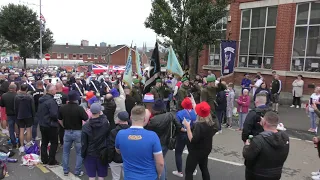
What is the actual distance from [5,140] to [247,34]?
14749mm

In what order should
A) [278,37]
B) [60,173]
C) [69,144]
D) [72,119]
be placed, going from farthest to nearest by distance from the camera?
[278,37] → [60,173] → [69,144] → [72,119]

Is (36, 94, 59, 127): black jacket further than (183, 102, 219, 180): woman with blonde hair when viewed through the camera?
Yes

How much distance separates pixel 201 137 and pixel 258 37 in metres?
14.0

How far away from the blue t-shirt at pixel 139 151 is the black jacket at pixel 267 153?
1176 mm

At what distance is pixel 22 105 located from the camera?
680 centimetres

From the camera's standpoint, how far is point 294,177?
575cm

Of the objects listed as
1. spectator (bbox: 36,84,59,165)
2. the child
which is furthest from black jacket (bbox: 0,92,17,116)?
the child

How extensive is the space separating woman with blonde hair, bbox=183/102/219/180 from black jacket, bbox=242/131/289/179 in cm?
100

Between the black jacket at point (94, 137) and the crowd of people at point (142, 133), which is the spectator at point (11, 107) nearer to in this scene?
the crowd of people at point (142, 133)

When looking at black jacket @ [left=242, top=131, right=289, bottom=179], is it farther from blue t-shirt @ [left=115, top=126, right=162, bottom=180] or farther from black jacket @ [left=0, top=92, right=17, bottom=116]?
black jacket @ [left=0, top=92, right=17, bottom=116]

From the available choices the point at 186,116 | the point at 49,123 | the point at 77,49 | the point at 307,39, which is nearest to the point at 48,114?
the point at 49,123

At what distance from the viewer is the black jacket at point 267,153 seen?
3.24 meters

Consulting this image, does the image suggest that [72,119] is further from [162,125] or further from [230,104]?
[230,104]

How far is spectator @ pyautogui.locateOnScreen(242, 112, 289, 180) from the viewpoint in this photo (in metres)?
3.24
